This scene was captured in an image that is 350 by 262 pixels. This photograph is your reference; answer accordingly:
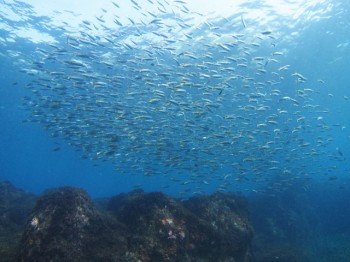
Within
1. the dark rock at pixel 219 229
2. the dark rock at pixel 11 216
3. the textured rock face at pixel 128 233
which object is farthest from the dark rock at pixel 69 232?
the dark rock at pixel 219 229

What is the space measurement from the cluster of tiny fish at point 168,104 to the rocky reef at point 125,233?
15.4 feet

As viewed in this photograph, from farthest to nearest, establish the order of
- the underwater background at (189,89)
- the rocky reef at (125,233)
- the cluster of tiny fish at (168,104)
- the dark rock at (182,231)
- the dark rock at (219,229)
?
the underwater background at (189,89) < the cluster of tiny fish at (168,104) < the dark rock at (219,229) < the dark rock at (182,231) < the rocky reef at (125,233)

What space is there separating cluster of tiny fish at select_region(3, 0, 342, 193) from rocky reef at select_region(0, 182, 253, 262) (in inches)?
185

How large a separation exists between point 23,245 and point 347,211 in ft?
90.2

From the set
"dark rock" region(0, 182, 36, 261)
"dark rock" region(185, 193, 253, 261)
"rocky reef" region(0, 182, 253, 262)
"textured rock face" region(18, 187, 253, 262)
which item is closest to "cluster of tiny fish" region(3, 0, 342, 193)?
"dark rock" region(185, 193, 253, 261)

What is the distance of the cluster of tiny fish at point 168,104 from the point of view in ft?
44.0

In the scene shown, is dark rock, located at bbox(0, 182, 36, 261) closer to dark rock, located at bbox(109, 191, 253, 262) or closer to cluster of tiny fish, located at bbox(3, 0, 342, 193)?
dark rock, located at bbox(109, 191, 253, 262)

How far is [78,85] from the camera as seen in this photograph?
1409 centimetres

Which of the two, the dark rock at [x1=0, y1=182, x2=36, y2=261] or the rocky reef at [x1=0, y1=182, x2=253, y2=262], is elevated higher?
the rocky reef at [x1=0, y1=182, x2=253, y2=262]

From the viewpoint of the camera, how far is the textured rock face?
598 centimetres

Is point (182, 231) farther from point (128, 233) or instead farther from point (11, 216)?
point (11, 216)

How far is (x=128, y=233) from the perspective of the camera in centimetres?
718

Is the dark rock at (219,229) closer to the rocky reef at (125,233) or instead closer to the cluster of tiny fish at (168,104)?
the rocky reef at (125,233)

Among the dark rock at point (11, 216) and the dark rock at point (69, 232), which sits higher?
the dark rock at point (69, 232)
